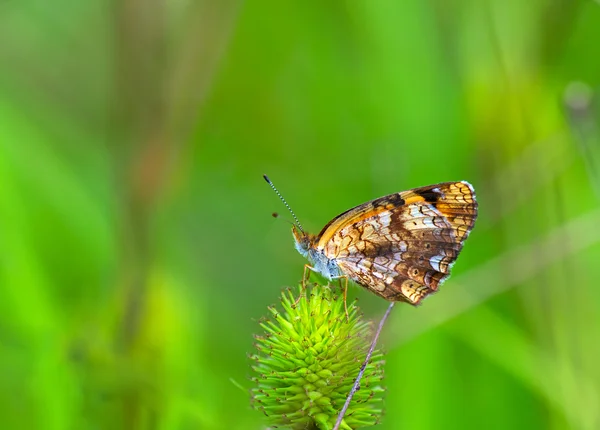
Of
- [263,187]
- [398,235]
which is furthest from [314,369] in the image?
[263,187]

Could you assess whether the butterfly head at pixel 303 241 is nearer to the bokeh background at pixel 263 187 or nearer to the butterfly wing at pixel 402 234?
the butterfly wing at pixel 402 234

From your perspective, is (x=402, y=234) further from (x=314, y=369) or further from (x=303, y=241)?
(x=314, y=369)

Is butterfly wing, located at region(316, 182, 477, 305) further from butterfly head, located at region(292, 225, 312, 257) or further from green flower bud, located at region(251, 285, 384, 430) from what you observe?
green flower bud, located at region(251, 285, 384, 430)

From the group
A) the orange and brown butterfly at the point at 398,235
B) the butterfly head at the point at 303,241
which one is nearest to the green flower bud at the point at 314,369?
the orange and brown butterfly at the point at 398,235

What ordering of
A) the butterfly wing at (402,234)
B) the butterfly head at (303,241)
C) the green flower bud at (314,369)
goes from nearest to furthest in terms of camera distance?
the green flower bud at (314,369) → the butterfly wing at (402,234) → the butterfly head at (303,241)

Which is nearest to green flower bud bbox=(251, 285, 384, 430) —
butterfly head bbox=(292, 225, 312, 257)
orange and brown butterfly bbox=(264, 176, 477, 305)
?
orange and brown butterfly bbox=(264, 176, 477, 305)

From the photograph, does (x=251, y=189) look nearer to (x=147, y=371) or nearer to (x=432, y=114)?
(x=432, y=114)

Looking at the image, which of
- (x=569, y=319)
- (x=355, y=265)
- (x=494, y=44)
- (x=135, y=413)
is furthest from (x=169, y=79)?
(x=569, y=319)
